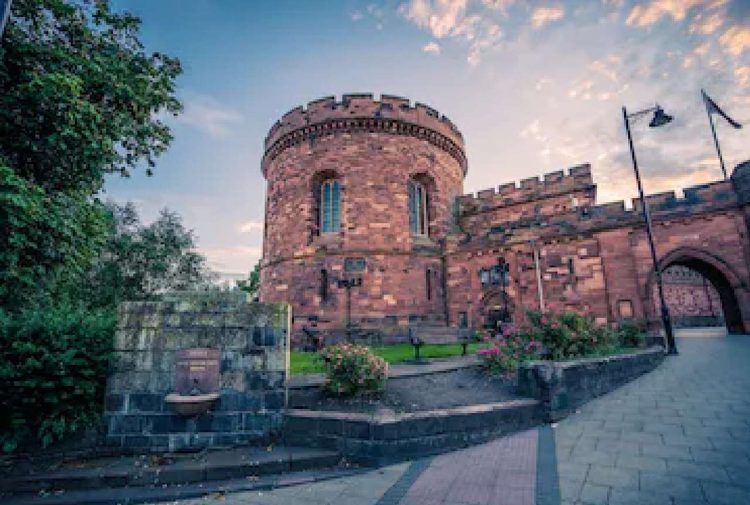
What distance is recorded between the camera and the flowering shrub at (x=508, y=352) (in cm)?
671

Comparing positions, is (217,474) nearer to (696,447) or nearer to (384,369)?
(384,369)

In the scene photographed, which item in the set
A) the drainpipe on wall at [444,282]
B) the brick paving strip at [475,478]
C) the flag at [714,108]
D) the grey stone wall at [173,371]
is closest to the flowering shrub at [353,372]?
the grey stone wall at [173,371]

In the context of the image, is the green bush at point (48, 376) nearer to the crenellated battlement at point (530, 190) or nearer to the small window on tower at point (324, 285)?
the small window on tower at point (324, 285)

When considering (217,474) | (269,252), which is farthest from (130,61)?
(269,252)

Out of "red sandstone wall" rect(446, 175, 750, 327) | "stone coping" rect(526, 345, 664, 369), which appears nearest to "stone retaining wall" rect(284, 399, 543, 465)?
"stone coping" rect(526, 345, 664, 369)

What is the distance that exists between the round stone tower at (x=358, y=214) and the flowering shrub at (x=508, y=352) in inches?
246

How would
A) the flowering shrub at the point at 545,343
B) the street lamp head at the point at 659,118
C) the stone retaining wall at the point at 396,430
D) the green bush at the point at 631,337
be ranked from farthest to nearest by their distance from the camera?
the street lamp head at the point at 659,118 < the green bush at the point at 631,337 < the flowering shrub at the point at 545,343 < the stone retaining wall at the point at 396,430

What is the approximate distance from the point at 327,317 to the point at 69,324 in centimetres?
975

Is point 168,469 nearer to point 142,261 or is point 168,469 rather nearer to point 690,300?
point 142,261

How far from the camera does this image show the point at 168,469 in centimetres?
380

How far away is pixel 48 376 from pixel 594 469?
6.32 meters

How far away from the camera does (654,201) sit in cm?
1304

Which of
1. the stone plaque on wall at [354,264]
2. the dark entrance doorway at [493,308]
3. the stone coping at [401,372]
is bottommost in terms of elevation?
the stone coping at [401,372]

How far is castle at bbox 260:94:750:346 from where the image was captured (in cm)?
1249
